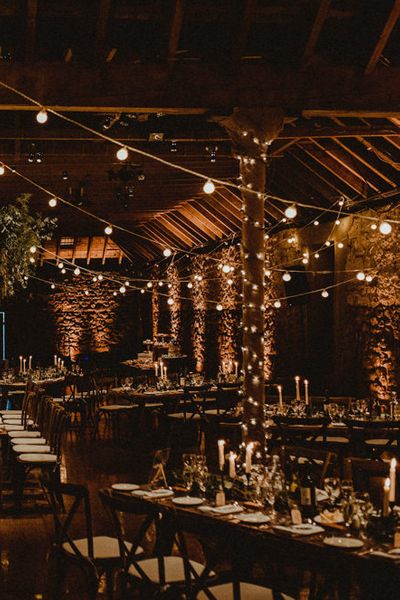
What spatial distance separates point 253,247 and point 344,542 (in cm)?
350

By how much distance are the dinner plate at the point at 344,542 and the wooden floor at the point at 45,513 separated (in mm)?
1981

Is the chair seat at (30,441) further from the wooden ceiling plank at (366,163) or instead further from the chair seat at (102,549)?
the wooden ceiling plank at (366,163)

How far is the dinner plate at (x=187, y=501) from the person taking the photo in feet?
14.1

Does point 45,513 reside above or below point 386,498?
below

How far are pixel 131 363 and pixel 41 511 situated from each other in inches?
431

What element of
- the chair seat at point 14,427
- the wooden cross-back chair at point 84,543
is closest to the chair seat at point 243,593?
the wooden cross-back chair at point 84,543

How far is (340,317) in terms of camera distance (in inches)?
456

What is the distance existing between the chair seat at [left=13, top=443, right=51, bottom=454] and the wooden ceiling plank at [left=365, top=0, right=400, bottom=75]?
4.49 metres

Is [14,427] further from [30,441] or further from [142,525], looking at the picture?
[142,525]

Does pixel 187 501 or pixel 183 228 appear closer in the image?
pixel 187 501

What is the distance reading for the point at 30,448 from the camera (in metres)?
7.55

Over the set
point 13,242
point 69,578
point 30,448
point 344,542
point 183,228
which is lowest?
point 69,578

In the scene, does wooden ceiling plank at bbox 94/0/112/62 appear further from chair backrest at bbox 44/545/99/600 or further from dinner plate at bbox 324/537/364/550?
dinner plate at bbox 324/537/364/550

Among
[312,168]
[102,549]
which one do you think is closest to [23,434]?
[102,549]
